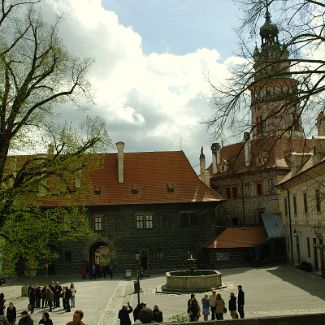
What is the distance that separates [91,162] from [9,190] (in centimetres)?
365

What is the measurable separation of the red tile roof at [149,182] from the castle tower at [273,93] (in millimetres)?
30687

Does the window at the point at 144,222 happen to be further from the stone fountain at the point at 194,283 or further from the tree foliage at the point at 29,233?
the tree foliage at the point at 29,233

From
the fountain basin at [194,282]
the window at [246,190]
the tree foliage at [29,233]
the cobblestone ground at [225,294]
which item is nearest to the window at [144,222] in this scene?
the cobblestone ground at [225,294]

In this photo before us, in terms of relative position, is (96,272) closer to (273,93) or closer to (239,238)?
(239,238)

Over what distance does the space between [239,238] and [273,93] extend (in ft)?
104

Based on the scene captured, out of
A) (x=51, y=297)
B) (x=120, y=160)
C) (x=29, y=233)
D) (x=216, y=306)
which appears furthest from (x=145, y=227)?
(x=216, y=306)

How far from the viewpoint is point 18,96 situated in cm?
1667

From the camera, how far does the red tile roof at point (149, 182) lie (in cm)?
4044

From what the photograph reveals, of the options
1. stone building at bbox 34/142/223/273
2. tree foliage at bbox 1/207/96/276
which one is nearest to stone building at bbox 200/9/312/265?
stone building at bbox 34/142/223/273

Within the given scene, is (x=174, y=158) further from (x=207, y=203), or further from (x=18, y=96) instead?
(x=18, y=96)

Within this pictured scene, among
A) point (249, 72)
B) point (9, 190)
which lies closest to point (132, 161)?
point (9, 190)

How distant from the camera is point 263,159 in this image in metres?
9.91

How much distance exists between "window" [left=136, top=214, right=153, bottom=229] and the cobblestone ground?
5.41 m

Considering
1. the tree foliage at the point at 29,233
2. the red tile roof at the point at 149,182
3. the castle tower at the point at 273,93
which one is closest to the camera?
the castle tower at the point at 273,93
